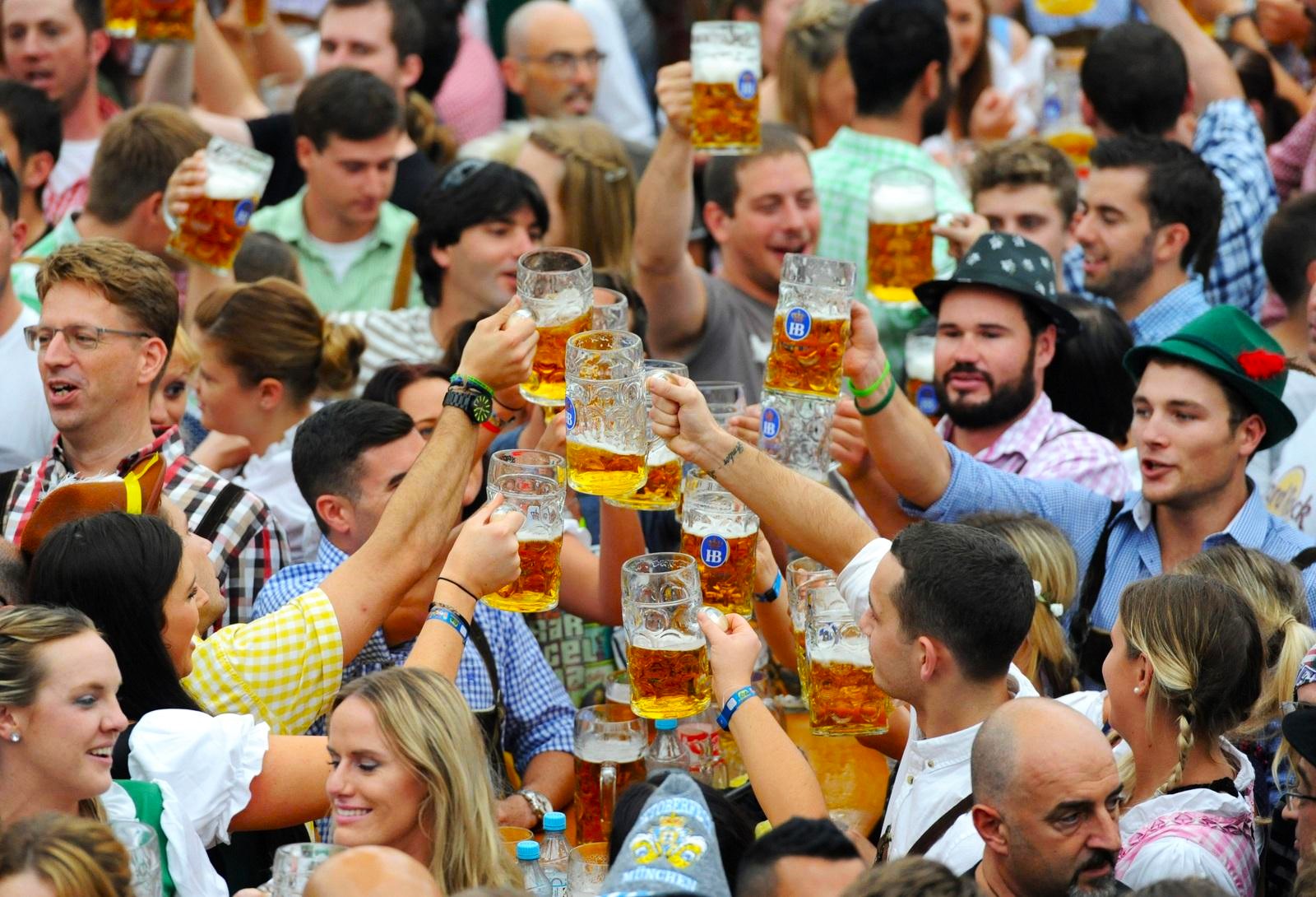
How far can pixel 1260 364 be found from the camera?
430 centimetres

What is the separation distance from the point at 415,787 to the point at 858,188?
362cm

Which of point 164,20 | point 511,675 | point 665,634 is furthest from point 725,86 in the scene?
point 164,20

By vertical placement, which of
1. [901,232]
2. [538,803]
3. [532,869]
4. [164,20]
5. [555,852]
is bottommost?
[538,803]

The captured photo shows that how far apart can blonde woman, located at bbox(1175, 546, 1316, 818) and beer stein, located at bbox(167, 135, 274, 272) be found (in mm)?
2933

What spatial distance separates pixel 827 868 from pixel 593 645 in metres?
2.10

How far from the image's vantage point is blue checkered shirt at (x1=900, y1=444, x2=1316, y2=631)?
4.31 meters

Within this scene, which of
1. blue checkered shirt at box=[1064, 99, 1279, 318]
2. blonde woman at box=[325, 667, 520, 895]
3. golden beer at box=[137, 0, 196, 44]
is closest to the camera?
blonde woman at box=[325, 667, 520, 895]

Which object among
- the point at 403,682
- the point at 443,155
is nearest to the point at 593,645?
the point at 403,682

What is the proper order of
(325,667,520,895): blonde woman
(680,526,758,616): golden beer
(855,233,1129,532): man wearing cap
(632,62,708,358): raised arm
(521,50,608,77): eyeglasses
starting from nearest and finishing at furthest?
(325,667,520,895): blonde woman < (680,526,758,616): golden beer < (632,62,708,358): raised arm < (855,233,1129,532): man wearing cap < (521,50,608,77): eyeglasses

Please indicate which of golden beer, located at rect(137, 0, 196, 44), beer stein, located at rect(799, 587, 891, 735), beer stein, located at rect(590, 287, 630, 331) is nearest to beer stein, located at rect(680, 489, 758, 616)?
beer stein, located at rect(799, 587, 891, 735)

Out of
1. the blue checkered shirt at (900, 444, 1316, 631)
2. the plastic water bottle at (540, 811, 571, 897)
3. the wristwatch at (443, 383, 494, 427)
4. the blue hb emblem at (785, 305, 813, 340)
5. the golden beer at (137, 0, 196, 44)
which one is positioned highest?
the golden beer at (137, 0, 196, 44)

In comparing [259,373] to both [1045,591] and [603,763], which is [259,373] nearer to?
[603,763]

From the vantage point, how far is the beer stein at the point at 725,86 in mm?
4535

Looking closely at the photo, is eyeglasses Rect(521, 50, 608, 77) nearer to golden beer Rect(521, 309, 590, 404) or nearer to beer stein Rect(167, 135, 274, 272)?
beer stein Rect(167, 135, 274, 272)
